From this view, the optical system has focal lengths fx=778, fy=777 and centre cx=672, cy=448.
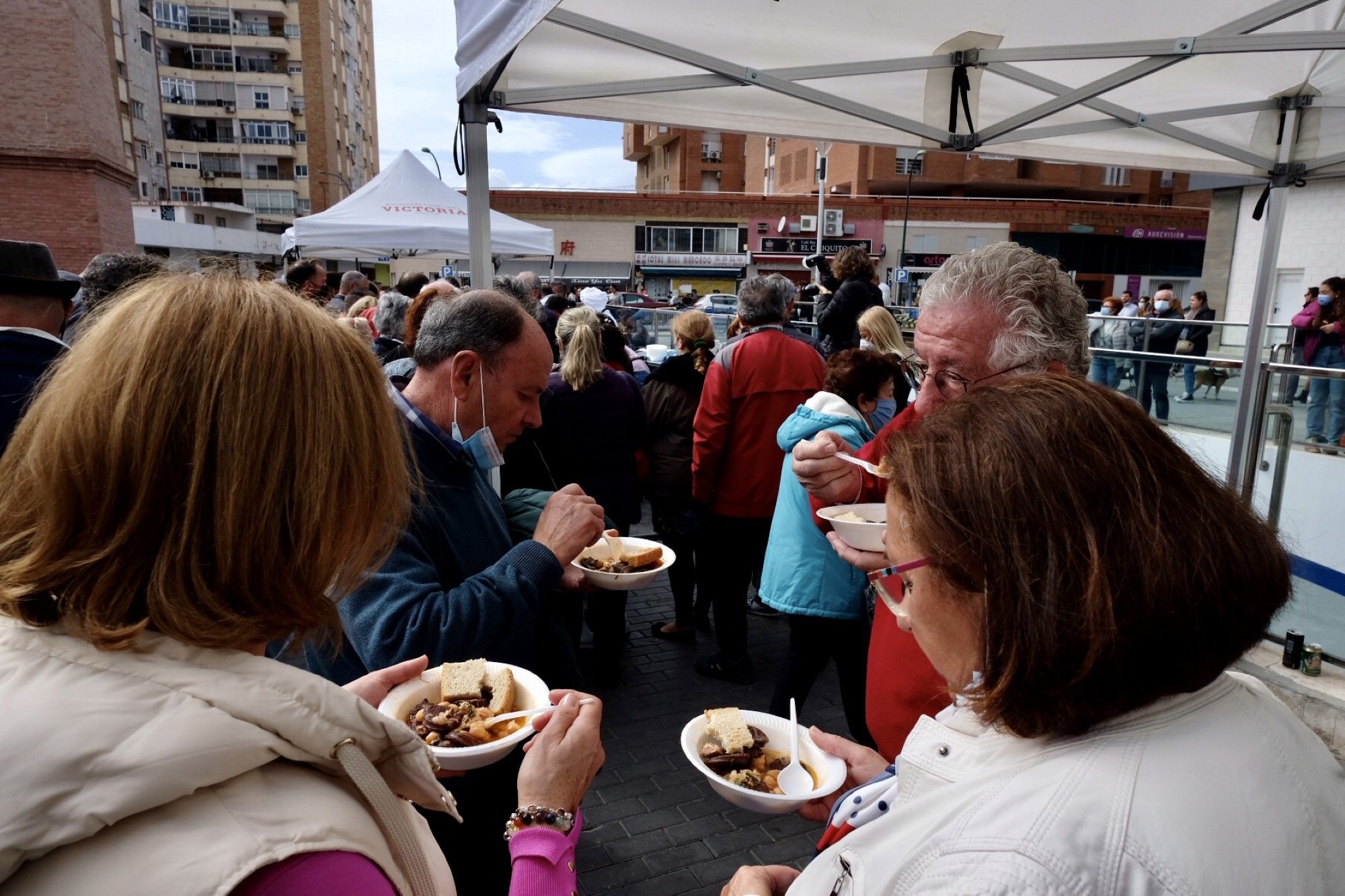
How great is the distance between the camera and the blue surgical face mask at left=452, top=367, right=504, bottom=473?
2.30 meters

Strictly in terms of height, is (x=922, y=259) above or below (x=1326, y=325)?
above

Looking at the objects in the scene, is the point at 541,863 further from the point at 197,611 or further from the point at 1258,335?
the point at 1258,335

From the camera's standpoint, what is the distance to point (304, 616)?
979 mm

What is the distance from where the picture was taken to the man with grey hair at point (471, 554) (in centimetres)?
192

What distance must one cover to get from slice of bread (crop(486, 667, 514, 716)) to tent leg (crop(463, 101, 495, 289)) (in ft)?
7.21

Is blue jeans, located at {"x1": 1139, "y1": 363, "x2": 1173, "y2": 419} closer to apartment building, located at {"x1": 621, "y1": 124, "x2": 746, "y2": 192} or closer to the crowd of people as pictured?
the crowd of people

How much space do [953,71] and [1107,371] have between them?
13.1 feet

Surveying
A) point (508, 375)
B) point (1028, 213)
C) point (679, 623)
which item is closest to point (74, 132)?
point (679, 623)

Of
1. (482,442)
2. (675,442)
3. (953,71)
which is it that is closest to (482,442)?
(482,442)

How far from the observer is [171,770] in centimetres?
70

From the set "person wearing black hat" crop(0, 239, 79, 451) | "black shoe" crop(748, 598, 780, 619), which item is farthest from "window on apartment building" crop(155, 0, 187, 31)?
"black shoe" crop(748, 598, 780, 619)

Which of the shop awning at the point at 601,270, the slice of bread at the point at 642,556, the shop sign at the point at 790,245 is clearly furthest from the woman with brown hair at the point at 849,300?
the shop awning at the point at 601,270

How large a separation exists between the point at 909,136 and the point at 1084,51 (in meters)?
1.40

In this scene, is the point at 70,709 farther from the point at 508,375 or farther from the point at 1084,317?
the point at 1084,317
